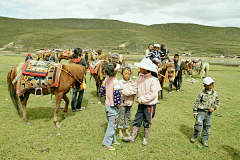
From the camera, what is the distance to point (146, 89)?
3.94 m

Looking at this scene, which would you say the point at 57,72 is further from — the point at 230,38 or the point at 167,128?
the point at 230,38

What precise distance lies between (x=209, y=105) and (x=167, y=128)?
1.60 metres

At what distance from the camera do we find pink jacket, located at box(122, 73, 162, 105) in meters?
3.82

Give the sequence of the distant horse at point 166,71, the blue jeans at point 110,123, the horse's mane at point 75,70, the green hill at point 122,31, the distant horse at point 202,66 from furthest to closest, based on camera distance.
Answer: the green hill at point 122,31, the distant horse at point 202,66, the distant horse at point 166,71, the horse's mane at point 75,70, the blue jeans at point 110,123

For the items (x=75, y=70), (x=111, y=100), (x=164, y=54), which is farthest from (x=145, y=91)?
(x=164, y=54)

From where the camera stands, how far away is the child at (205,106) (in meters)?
4.10

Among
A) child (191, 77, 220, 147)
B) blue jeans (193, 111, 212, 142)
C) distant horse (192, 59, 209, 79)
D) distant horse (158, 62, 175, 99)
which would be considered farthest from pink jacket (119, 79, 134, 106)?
distant horse (192, 59, 209, 79)

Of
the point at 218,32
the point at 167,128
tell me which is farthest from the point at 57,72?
the point at 218,32

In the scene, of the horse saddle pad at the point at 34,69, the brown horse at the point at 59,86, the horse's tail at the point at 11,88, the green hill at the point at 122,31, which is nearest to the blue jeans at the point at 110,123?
the brown horse at the point at 59,86

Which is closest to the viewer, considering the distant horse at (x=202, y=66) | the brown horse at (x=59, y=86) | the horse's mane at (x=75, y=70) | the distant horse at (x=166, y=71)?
the brown horse at (x=59, y=86)

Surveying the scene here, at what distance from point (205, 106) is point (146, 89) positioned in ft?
5.32

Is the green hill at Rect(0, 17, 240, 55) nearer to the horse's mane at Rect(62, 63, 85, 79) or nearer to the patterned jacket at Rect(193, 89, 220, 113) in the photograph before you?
the horse's mane at Rect(62, 63, 85, 79)

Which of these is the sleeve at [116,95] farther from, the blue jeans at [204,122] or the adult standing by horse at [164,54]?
the adult standing by horse at [164,54]

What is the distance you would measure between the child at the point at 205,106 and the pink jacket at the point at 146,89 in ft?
3.92
